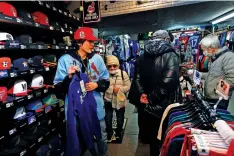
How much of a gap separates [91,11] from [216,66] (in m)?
2.59

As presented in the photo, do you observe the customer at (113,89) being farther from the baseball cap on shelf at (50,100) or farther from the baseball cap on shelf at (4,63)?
the baseball cap on shelf at (4,63)

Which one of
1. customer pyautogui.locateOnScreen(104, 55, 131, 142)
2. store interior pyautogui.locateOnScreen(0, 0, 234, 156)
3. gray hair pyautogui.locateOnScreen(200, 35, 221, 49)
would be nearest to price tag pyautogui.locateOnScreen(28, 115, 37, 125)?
store interior pyautogui.locateOnScreen(0, 0, 234, 156)

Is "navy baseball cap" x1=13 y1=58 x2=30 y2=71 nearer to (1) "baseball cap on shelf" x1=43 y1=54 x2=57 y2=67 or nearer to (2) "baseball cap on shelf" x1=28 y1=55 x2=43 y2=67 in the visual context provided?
(2) "baseball cap on shelf" x1=28 y1=55 x2=43 y2=67

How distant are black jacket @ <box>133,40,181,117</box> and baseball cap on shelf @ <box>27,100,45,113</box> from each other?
4.70 feet

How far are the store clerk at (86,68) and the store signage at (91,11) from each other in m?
1.71

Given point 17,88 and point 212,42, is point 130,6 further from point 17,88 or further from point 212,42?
point 17,88

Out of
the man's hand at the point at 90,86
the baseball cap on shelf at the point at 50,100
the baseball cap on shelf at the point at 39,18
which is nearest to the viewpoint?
the man's hand at the point at 90,86

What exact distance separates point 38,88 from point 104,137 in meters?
1.13

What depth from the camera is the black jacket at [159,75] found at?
217cm

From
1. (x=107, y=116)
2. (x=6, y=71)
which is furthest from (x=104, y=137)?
(x=6, y=71)

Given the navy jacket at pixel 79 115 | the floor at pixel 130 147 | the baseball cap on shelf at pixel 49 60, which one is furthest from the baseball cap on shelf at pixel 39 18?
the floor at pixel 130 147

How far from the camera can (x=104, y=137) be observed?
8.05ft

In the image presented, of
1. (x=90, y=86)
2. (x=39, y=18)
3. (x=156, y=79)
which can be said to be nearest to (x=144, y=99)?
(x=156, y=79)

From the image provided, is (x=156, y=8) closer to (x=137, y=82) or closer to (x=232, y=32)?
(x=232, y=32)
